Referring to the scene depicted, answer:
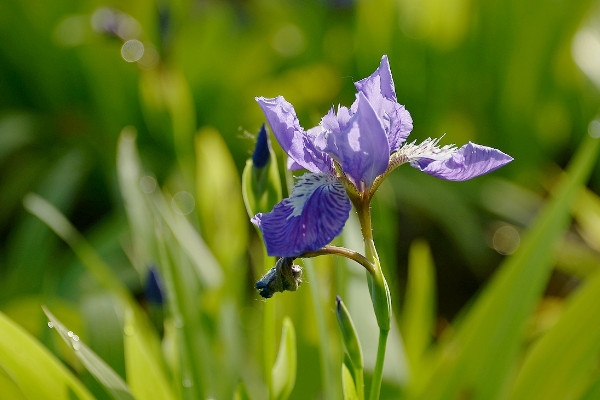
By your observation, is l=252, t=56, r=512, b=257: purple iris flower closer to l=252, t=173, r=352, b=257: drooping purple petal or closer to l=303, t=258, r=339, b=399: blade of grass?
l=252, t=173, r=352, b=257: drooping purple petal

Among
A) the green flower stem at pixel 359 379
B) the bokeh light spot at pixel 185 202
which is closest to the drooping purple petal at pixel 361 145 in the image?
the green flower stem at pixel 359 379

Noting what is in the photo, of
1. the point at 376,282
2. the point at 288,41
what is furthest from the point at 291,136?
the point at 288,41

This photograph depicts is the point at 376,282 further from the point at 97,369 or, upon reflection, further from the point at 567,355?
the point at 567,355

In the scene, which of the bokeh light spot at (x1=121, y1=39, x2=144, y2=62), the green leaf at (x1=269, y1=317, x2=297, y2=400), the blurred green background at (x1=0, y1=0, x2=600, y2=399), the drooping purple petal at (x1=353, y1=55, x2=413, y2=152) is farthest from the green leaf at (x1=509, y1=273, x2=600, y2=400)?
the bokeh light spot at (x1=121, y1=39, x2=144, y2=62)

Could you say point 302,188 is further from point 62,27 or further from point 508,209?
point 62,27

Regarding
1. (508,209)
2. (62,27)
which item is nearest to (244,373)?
(508,209)

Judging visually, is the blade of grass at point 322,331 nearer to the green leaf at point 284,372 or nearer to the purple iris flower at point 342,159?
the green leaf at point 284,372
